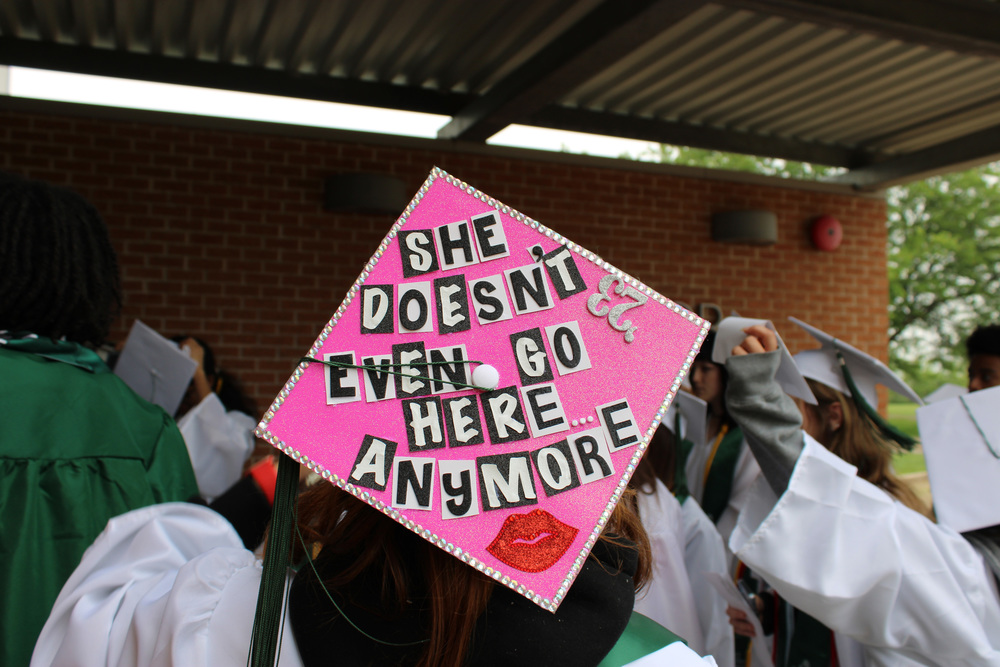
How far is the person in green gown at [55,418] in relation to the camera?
4.55 ft

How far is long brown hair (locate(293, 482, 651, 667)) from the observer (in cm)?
90

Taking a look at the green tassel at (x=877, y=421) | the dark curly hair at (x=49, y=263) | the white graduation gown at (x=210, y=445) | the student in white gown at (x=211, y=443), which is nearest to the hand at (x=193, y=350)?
the student in white gown at (x=211, y=443)

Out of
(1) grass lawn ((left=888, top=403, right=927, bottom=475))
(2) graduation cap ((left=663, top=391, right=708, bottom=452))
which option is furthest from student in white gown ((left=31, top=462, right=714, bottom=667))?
(1) grass lawn ((left=888, top=403, right=927, bottom=475))

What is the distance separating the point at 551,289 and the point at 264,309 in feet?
12.5

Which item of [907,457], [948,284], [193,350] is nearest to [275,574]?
[193,350]

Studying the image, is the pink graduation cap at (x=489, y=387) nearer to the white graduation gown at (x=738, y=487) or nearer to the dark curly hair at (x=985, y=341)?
the white graduation gown at (x=738, y=487)

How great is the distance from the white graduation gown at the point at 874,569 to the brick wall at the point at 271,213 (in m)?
3.47

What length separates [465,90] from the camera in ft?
15.0

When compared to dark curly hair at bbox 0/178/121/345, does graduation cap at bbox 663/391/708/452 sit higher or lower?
lower

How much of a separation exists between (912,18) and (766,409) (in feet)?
7.45

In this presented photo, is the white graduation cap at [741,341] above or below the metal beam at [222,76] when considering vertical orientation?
below

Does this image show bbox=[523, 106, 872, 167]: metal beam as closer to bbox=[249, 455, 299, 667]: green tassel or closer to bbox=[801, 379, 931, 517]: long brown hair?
bbox=[801, 379, 931, 517]: long brown hair

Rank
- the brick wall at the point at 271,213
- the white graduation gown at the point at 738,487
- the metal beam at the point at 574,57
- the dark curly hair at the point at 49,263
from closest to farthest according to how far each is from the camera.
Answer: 1. the dark curly hair at the point at 49,263
2. the white graduation gown at the point at 738,487
3. the metal beam at the point at 574,57
4. the brick wall at the point at 271,213

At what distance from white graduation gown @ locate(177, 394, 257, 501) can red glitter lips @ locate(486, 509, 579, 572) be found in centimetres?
Result: 217
